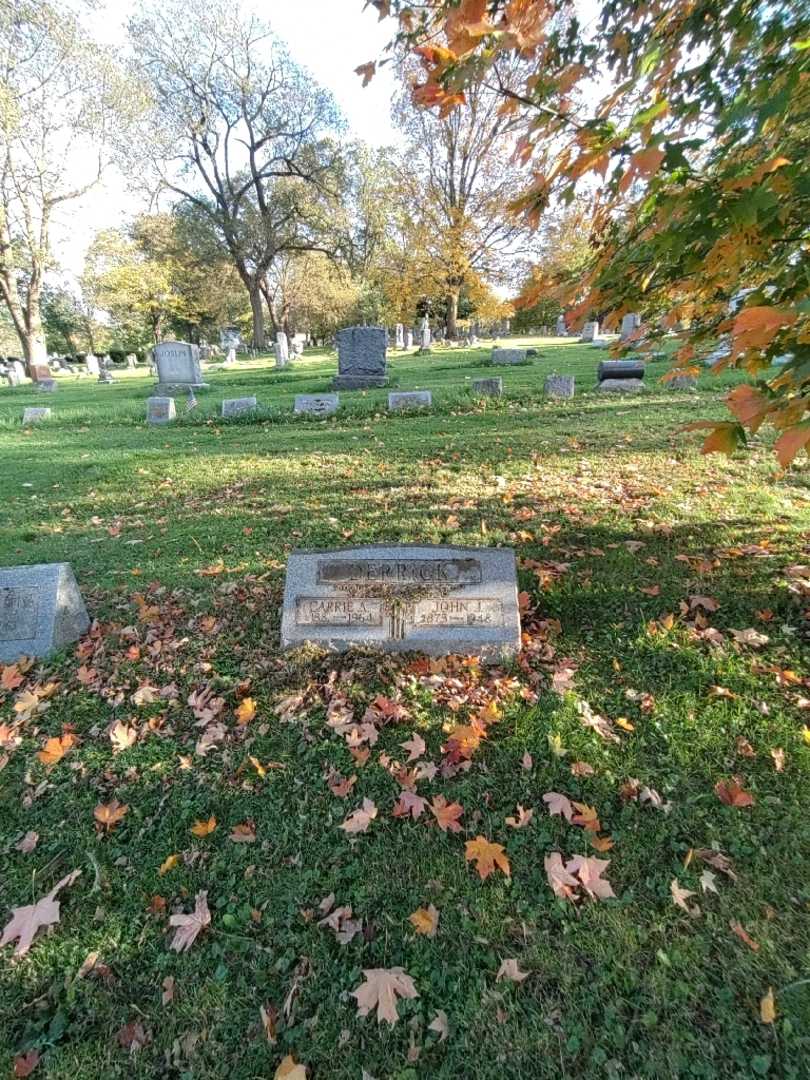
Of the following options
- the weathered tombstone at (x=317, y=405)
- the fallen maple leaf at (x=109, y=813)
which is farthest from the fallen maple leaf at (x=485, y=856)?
the weathered tombstone at (x=317, y=405)

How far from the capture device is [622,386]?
40.1 feet

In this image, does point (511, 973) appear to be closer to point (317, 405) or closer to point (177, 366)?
point (317, 405)

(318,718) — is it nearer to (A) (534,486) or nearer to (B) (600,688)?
(B) (600,688)

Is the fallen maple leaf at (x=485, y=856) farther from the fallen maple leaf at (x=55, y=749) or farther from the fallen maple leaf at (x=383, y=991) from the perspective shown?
the fallen maple leaf at (x=55, y=749)

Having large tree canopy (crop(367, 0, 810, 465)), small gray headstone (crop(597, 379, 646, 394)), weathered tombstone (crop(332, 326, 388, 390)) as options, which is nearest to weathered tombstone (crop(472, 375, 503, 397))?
small gray headstone (crop(597, 379, 646, 394))

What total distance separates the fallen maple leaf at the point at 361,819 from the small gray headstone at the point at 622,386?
11.4 metres

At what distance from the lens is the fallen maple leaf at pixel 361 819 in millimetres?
2418

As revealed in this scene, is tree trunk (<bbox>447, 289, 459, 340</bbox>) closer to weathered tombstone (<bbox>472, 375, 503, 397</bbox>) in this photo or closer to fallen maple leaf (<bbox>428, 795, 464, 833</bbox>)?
weathered tombstone (<bbox>472, 375, 503, 397</bbox>)

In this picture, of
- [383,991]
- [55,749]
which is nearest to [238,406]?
[55,749]

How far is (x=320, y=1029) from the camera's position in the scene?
5.79ft

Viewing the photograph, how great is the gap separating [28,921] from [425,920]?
149cm

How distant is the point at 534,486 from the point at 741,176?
13.0ft

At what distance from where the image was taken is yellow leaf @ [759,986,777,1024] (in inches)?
65.9

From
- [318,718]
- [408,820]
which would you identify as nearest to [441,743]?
[408,820]
